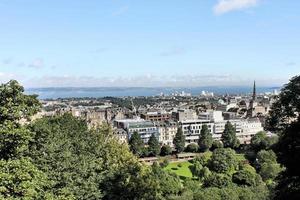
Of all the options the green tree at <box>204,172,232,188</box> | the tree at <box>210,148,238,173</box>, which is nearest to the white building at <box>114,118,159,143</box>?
the tree at <box>210,148,238,173</box>

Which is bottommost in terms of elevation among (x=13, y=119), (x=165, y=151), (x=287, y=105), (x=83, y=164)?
(x=165, y=151)

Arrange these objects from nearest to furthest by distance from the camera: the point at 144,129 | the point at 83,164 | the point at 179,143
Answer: the point at 83,164
the point at 179,143
the point at 144,129

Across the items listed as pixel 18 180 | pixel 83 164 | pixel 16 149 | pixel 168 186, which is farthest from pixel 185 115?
pixel 18 180

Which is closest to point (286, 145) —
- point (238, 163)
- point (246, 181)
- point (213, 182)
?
point (213, 182)

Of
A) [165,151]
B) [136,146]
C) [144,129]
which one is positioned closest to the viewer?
[136,146]

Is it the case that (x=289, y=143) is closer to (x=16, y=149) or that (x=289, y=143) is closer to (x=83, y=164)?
(x=16, y=149)

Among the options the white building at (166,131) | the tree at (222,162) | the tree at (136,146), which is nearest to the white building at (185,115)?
the white building at (166,131)

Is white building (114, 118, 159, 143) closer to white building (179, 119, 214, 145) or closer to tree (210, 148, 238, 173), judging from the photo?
white building (179, 119, 214, 145)
